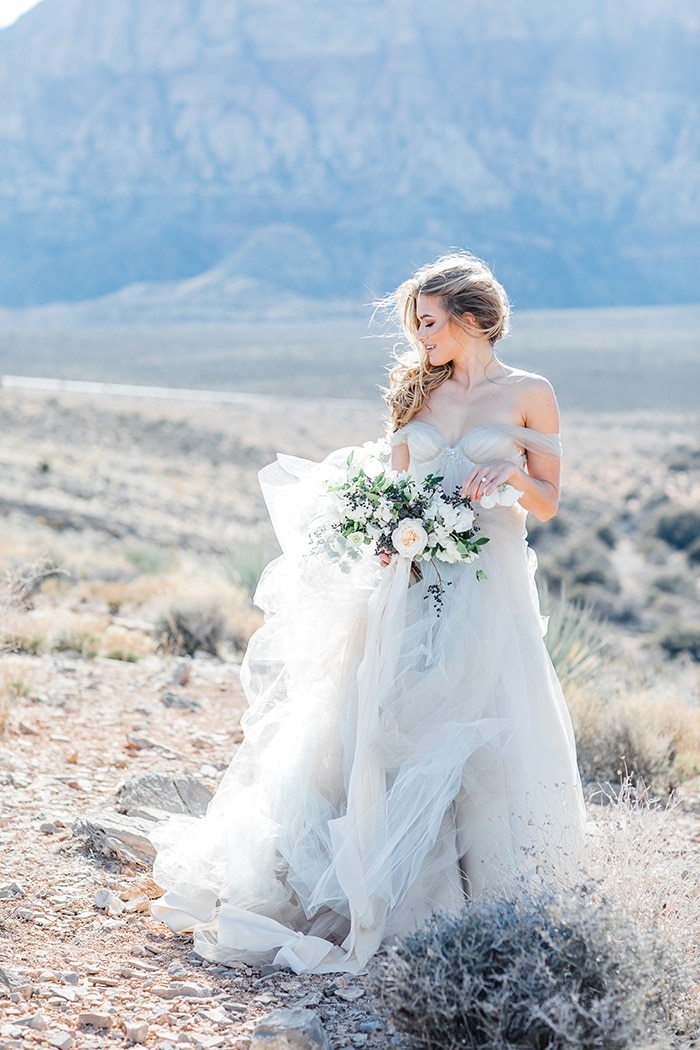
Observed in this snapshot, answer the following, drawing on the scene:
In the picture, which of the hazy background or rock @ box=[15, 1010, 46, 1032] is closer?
rock @ box=[15, 1010, 46, 1032]

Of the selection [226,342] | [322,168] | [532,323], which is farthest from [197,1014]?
[322,168]

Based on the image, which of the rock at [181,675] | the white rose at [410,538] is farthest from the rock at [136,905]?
the rock at [181,675]

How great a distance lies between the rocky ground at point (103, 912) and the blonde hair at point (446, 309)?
1.83m

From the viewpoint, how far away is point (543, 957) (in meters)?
2.74

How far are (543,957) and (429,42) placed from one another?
17586 centimetres

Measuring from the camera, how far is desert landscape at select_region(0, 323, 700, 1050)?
3277mm

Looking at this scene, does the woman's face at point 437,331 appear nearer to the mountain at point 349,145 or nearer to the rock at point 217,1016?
the rock at point 217,1016

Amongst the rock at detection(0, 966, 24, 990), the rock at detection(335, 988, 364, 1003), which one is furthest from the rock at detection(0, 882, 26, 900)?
the rock at detection(335, 988, 364, 1003)

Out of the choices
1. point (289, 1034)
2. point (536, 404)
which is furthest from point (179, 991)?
point (536, 404)

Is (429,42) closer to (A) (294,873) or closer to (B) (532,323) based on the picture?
(B) (532,323)

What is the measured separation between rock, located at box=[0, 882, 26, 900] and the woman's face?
2201 millimetres

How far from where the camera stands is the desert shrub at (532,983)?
2723 mm

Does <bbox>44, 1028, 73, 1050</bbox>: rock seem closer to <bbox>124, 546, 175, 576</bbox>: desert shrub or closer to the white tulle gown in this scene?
the white tulle gown

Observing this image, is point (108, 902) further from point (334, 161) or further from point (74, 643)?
point (334, 161)
